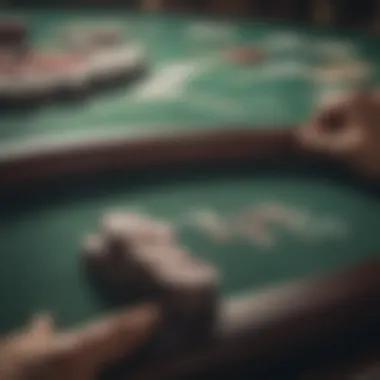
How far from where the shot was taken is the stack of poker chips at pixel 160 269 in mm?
653

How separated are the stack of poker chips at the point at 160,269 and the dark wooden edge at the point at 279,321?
0.7 inches

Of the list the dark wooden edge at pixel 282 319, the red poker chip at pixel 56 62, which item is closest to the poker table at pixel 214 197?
the dark wooden edge at pixel 282 319

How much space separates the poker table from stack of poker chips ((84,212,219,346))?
0.02m

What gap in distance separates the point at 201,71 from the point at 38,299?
83 centimetres

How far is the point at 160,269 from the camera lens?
0.69m

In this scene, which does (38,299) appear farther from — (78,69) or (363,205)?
(78,69)

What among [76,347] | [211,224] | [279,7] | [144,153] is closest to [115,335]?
[76,347]

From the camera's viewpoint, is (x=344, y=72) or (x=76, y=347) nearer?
(x=76, y=347)

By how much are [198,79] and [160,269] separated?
793 mm

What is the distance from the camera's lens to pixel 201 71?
1496 mm

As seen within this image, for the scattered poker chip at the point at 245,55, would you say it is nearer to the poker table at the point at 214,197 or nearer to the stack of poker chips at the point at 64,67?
the poker table at the point at 214,197

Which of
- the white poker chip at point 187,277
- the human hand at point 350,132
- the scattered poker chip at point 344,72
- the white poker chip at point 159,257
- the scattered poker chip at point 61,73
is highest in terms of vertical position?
the scattered poker chip at point 61,73

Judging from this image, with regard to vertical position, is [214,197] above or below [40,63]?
below

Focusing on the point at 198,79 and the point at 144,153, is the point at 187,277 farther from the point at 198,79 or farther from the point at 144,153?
the point at 198,79
